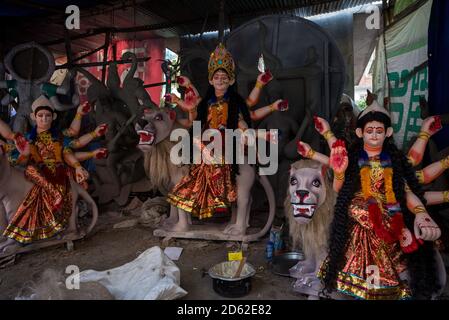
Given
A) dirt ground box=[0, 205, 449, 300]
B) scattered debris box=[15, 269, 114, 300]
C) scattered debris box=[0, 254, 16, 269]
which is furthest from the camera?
scattered debris box=[0, 254, 16, 269]

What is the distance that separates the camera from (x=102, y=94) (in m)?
5.11

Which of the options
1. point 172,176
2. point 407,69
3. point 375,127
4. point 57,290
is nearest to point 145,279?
point 57,290

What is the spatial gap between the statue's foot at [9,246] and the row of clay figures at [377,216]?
2.55 m

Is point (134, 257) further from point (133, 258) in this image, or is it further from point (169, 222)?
point (169, 222)

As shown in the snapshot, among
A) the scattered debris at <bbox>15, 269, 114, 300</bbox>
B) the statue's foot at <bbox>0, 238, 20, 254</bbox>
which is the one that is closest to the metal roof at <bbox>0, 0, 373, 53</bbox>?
the statue's foot at <bbox>0, 238, 20, 254</bbox>

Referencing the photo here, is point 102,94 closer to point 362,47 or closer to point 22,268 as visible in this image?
point 22,268

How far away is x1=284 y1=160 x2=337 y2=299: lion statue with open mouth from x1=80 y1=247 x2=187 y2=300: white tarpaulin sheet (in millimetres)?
882

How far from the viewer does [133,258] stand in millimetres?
3324

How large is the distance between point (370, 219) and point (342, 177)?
0.31 meters

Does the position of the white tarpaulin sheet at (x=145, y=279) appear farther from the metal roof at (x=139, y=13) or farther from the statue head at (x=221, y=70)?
the metal roof at (x=139, y=13)

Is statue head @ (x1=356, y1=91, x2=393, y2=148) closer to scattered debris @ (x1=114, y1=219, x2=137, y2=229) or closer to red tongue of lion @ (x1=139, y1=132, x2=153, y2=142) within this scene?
red tongue of lion @ (x1=139, y1=132, x2=153, y2=142)

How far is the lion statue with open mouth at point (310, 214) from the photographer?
240 cm

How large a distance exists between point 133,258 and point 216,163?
1199 mm

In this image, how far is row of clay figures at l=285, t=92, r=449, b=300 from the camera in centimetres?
220
